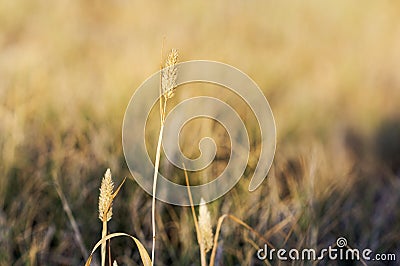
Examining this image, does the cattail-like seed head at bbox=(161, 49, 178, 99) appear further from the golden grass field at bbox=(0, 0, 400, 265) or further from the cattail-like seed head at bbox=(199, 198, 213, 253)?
the golden grass field at bbox=(0, 0, 400, 265)

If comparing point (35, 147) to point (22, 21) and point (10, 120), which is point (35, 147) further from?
point (22, 21)

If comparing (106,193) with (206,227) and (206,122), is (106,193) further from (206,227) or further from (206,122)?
(206,122)

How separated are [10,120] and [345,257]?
1088 mm

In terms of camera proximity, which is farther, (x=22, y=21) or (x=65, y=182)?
(x=22, y=21)

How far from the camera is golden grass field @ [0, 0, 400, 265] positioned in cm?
174

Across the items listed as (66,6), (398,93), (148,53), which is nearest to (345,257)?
(398,93)

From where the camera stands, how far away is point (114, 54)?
10.3ft

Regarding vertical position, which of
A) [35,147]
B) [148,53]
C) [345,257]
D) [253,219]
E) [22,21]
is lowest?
[345,257]

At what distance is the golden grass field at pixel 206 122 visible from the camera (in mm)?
1742

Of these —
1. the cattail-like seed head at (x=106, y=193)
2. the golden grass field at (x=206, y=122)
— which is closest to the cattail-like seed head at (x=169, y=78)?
the cattail-like seed head at (x=106, y=193)

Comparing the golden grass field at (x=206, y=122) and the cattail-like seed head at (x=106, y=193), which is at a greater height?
the golden grass field at (x=206, y=122)

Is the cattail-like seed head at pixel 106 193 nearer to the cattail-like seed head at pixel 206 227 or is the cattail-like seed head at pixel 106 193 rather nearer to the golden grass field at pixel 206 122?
the cattail-like seed head at pixel 206 227

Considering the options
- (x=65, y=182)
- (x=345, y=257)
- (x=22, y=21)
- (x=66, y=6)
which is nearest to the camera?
(x=345, y=257)

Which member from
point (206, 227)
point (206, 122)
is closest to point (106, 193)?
point (206, 227)
